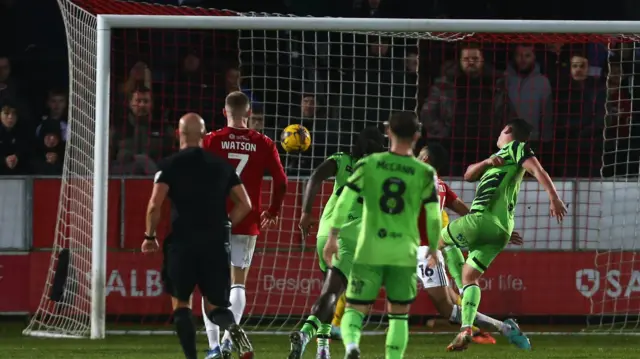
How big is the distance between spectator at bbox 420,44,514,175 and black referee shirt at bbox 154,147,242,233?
6348 millimetres

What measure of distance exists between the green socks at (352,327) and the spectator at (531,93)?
7.16 m

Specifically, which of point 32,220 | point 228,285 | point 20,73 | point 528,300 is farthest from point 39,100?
point 228,285

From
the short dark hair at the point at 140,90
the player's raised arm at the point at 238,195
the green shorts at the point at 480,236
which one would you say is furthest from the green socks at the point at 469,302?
the short dark hair at the point at 140,90

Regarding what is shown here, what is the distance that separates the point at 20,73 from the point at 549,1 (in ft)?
22.0

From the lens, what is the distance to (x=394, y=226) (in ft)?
29.5

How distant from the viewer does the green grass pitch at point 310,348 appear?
39.1 ft

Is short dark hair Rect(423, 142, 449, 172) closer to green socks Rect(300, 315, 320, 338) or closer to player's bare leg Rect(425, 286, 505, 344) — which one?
player's bare leg Rect(425, 286, 505, 344)

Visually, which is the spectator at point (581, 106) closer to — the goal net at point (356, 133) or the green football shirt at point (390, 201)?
the goal net at point (356, 133)

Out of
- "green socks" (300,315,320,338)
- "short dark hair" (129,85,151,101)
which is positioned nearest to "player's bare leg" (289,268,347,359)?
"green socks" (300,315,320,338)

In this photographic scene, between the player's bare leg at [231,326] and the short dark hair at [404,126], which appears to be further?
the player's bare leg at [231,326]

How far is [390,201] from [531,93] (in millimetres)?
7298

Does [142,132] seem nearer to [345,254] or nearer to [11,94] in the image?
[11,94]

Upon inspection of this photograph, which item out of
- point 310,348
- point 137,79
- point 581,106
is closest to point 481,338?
point 310,348

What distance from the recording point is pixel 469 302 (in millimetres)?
12391
